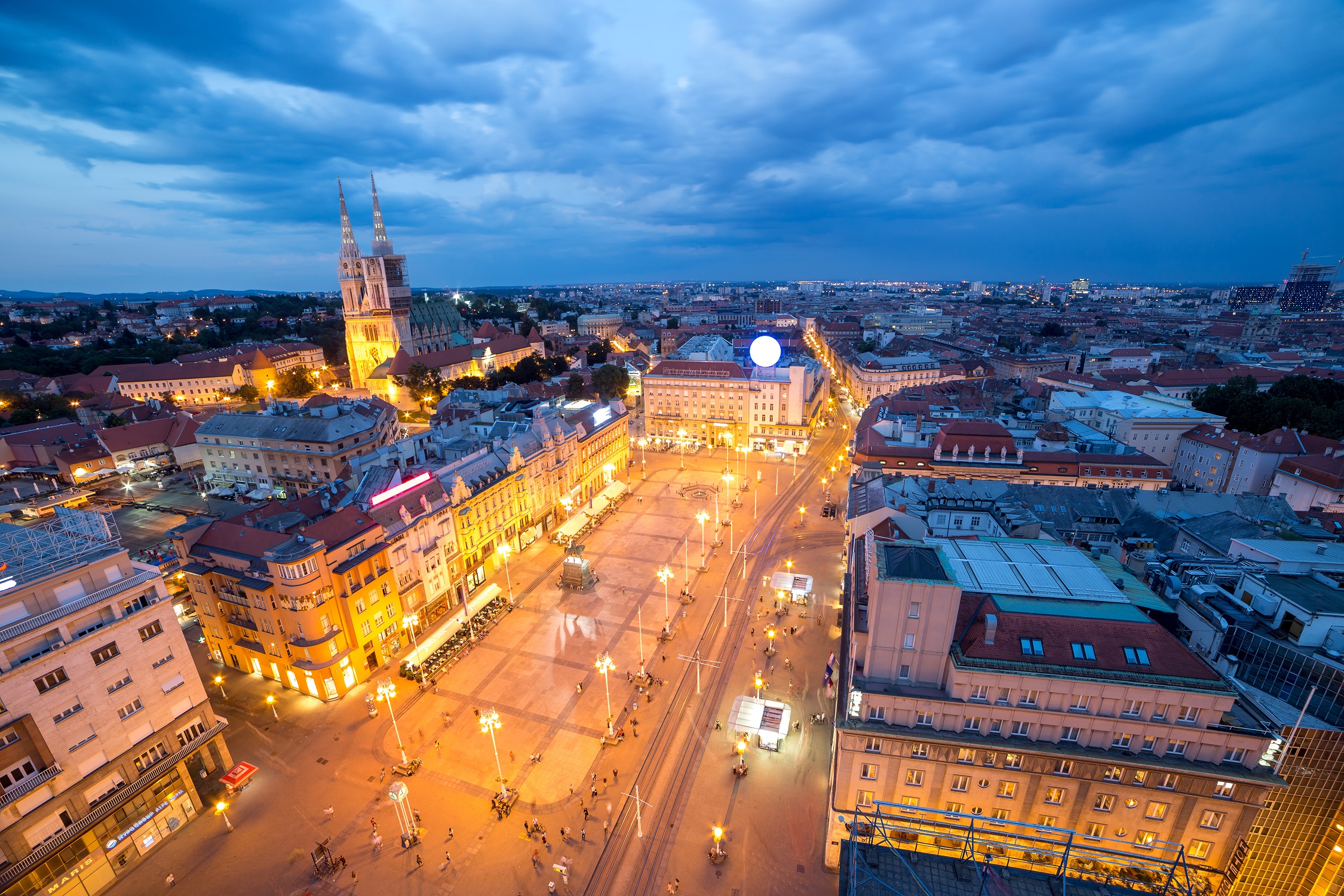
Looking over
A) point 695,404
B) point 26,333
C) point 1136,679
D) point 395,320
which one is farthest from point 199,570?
point 26,333

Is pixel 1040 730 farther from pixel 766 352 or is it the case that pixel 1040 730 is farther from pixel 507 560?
pixel 766 352

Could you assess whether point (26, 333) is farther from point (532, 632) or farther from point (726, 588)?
point (726, 588)

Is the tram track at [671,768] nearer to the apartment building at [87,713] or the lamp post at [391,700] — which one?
the lamp post at [391,700]

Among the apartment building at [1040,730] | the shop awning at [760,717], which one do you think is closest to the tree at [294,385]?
the shop awning at [760,717]

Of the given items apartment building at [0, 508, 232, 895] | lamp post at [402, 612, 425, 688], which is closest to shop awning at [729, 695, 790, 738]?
lamp post at [402, 612, 425, 688]

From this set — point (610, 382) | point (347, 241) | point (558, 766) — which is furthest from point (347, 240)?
point (558, 766)

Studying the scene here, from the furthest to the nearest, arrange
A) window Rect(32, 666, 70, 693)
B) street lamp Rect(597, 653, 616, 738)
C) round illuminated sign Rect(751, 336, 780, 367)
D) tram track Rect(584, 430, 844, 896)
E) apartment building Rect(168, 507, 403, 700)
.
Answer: round illuminated sign Rect(751, 336, 780, 367) < apartment building Rect(168, 507, 403, 700) < street lamp Rect(597, 653, 616, 738) < tram track Rect(584, 430, 844, 896) < window Rect(32, 666, 70, 693)

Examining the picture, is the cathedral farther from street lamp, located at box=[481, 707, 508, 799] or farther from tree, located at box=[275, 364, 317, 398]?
street lamp, located at box=[481, 707, 508, 799]
